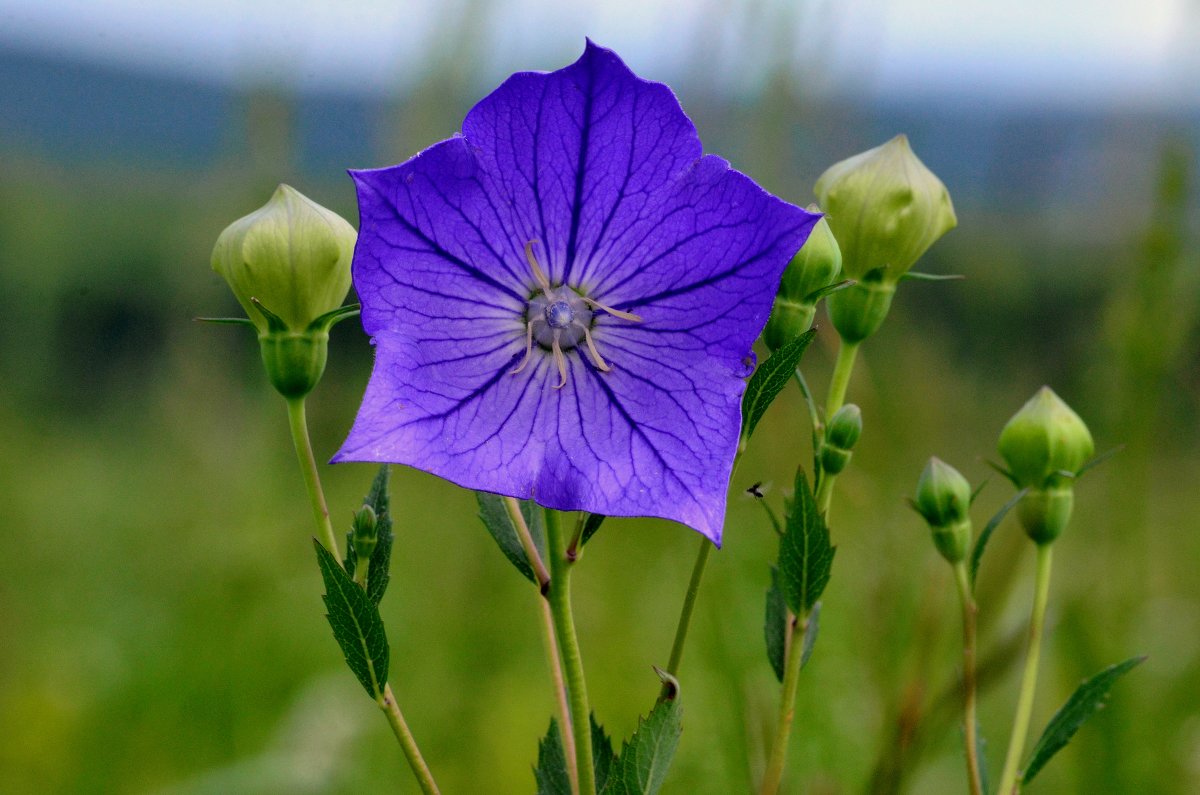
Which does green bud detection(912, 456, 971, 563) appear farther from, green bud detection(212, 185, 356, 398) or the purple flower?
green bud detection(212, 185, 356, 398)

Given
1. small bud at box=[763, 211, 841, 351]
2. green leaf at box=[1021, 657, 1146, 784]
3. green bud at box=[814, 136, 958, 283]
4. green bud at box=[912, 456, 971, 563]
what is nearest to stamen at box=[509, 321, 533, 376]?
small bud at box=[763, 211, 841, 351]

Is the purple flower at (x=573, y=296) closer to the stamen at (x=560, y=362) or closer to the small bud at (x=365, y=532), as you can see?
the stamen at (x=560, y=362)

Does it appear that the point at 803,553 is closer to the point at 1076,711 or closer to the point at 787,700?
the point at 787,700

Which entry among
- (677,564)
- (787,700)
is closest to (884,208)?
(787,700)

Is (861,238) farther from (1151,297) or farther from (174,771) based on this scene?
(174,771)

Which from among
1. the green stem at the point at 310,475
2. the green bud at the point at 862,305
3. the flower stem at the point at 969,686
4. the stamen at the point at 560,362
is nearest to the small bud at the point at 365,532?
the green stem at the point at 310,475

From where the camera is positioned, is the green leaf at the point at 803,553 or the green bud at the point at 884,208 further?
the green bud at the point at 884,208

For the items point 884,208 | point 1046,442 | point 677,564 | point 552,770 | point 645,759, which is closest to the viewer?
point 645,759
